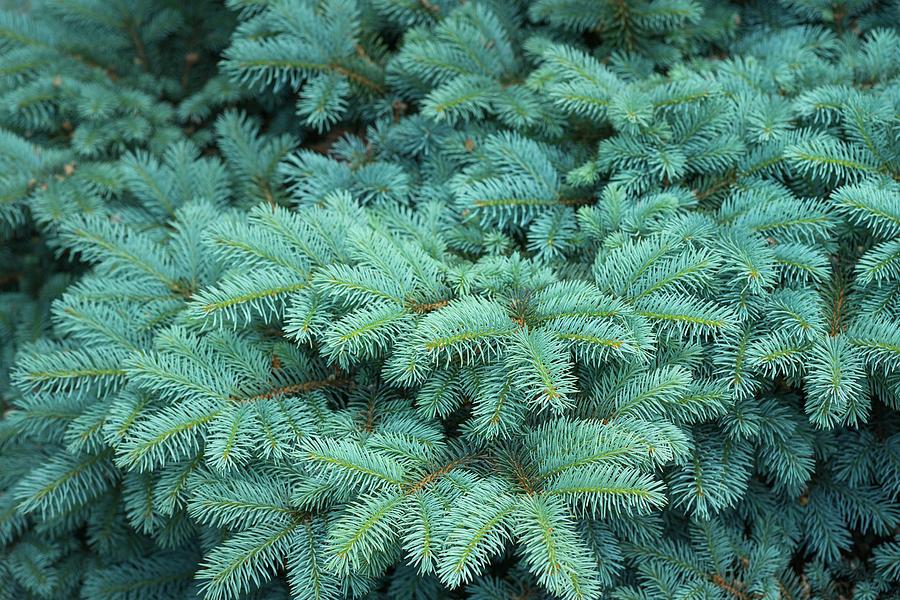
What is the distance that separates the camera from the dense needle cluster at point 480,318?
3.38 feet

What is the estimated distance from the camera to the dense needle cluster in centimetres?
103

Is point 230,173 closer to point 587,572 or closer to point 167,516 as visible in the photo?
point 167,516

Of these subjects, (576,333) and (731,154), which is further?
(731,154)

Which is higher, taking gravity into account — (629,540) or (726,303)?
(726,303)

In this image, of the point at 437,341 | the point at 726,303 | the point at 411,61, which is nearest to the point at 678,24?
the point at 411,61

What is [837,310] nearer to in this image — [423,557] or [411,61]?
[423,557]

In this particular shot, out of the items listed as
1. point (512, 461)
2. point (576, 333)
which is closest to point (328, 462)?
point (512, 461)

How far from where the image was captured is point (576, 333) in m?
1.05

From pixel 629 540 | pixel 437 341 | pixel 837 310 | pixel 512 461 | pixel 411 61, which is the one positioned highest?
pixel 411 61

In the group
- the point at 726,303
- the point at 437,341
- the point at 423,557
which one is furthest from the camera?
the point at 726,303

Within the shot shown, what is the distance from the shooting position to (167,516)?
1.31 meters

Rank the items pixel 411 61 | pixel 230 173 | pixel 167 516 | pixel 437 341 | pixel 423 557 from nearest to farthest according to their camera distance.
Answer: pixel 423 557 < pixel 437 341 < pixel 167 516 < pixel 411 61 < pixel 230 173

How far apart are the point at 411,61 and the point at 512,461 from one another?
1024 mm

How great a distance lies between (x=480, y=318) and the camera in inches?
40.9
